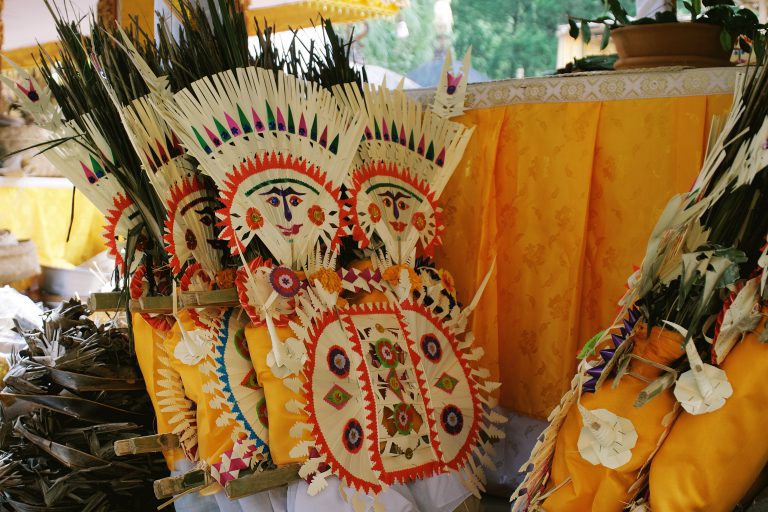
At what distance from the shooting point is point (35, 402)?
5.83 ft

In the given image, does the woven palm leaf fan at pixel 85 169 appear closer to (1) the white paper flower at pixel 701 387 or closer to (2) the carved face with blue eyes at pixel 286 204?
(2) the carved face with blue eyes at pixel 286 204

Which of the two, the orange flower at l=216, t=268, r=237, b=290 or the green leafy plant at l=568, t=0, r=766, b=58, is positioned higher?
the green leafy plant at l=568, t=0, r=766, b=58

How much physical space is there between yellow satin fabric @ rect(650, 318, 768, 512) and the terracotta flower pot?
893 mm

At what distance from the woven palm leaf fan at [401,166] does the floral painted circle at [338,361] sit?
26 cm

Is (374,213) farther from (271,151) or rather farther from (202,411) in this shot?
(202,411)

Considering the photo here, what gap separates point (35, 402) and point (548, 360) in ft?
4.09

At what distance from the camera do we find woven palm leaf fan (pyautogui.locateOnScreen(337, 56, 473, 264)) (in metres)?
1.80

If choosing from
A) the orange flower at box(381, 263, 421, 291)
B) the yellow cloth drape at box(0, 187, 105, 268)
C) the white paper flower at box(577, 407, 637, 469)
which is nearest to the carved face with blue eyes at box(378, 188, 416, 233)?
the orange flower at box(381, 263, 421, 291)

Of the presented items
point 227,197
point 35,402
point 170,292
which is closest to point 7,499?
point 35,402

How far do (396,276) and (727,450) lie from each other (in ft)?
2.71

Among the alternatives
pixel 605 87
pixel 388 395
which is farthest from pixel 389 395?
pixel 605 87

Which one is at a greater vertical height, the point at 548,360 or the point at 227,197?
the point at 227,197

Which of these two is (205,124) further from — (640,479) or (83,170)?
(640,479)

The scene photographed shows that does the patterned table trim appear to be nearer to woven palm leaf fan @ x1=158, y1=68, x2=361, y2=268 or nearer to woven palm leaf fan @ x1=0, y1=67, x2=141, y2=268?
woven palm leaf fan @ x1=158, y1=68, x2=361, y2=268
